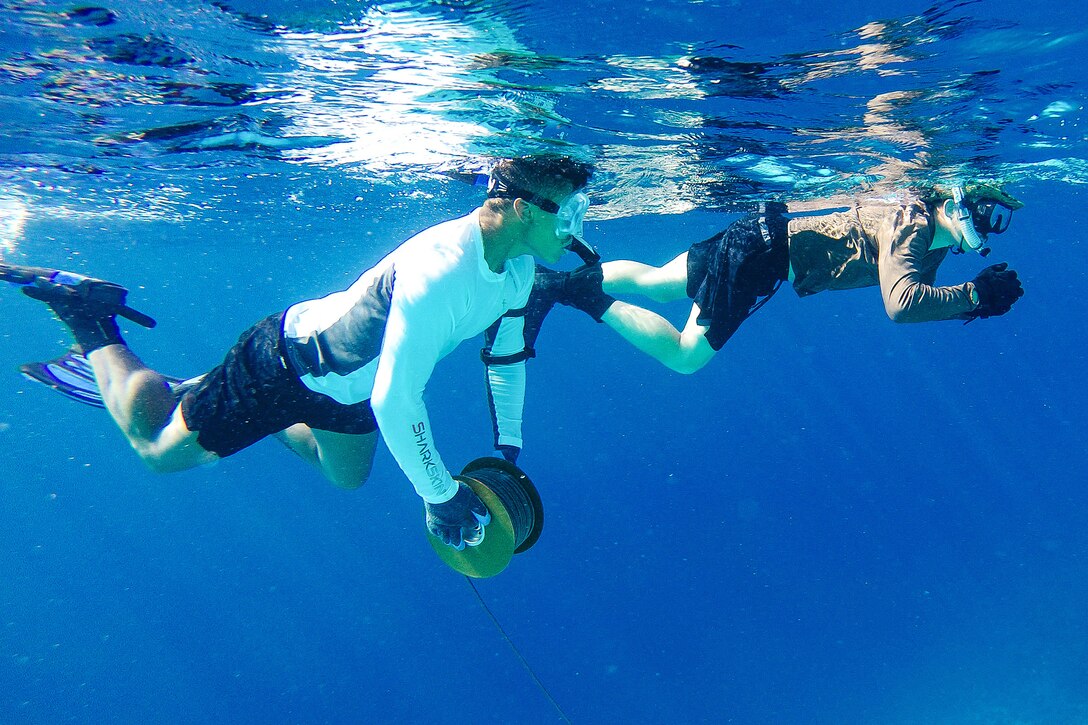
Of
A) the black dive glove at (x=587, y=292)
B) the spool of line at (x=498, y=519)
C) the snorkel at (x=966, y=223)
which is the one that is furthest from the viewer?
the black dive glove at (x=587, y=292)

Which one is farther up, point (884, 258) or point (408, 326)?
point (884, 258)

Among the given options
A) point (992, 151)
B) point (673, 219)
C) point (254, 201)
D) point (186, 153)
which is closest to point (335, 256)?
point (254, 201)

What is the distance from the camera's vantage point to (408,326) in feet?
11.3

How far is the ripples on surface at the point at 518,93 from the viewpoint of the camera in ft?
16.5

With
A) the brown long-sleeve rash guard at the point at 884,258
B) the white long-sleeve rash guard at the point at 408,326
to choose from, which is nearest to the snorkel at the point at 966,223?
the brown long-sleeve rash guard at the point at 884,258

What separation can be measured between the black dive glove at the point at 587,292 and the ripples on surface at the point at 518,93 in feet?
6.26

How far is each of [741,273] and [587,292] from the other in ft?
5.03

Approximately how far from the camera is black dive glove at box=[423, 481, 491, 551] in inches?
155

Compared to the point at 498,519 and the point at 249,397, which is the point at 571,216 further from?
the point at 249,397

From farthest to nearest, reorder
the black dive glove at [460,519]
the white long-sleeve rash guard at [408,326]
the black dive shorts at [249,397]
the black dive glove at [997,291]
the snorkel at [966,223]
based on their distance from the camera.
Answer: the snorkel at [966,223] → the black dive glove at [997,291] → the black dive shorts at [249,397] → the black dive glove at [460,519] → the white long-sleeve rash guard at [408,326]

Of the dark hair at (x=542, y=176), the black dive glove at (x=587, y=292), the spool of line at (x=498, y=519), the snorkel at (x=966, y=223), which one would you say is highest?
the snorkel at (x=966, y=223)

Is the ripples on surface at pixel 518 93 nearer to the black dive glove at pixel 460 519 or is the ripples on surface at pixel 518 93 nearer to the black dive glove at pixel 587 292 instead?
the black dive glove at pixel 587 292

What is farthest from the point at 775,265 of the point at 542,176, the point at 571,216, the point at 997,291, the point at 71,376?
the point at 71,376

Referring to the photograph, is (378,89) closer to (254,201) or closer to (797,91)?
(797,91)
